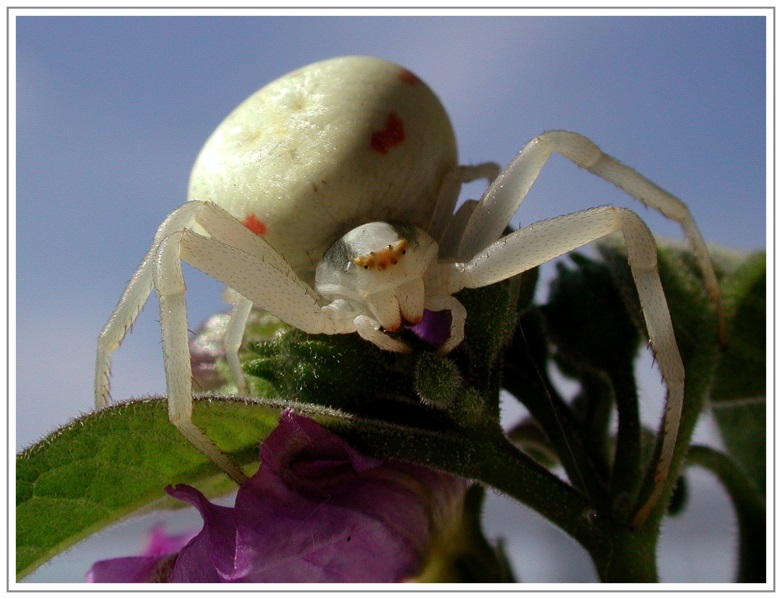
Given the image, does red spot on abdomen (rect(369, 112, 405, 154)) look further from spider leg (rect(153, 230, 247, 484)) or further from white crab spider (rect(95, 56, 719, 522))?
spider leg (rect(153, 230, 247, 484))

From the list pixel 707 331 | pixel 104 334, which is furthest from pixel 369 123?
pixel 707 331

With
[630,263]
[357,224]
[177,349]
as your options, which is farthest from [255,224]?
[630,263]

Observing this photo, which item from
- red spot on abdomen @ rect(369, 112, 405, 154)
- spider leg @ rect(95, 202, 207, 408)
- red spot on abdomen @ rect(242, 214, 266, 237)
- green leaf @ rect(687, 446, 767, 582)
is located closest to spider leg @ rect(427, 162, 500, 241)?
red spot on abdomen @ rect(369, 112, 405, 154)

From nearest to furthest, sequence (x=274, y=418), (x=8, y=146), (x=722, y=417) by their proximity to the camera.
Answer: (x=274, y=418) < (x=8, y=146) < (x=722, y=417)

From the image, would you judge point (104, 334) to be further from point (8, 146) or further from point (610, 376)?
point (610, 376)

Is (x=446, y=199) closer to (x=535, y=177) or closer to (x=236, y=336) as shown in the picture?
(x=535, y=177)

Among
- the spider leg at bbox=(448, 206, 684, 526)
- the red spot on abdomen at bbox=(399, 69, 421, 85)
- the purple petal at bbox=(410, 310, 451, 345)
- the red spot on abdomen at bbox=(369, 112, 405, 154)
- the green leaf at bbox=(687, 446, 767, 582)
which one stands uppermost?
the red spot on abdomen at bbox=(399, 69, 421, 85)

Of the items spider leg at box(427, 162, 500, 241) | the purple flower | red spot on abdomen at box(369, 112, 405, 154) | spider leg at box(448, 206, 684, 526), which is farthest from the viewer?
spider leg at box(427, 162, 500, 241)
